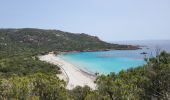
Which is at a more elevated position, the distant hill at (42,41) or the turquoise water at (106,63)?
the distant hill at (42,41)

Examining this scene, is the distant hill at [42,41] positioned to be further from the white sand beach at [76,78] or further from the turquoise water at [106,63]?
the white sand beach at [76,78]

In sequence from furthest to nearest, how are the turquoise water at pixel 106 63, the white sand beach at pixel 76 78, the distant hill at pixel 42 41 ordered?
the distant hill at pixel 42 41, the turquoise water at pixel 106 63, the white sand beach at pixel 76 78

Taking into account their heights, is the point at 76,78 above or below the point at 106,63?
above

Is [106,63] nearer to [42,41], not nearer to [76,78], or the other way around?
[76,78]

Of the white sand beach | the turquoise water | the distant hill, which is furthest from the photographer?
the distant hill

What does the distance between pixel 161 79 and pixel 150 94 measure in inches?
58.5

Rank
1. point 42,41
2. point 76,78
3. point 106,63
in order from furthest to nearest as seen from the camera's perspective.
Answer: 1. point 42,41
2. point 106,63
3. point 76,78

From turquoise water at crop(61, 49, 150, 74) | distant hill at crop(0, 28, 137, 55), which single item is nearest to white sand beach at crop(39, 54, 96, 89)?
turquoise water at crop(61, 49, 150, 74)

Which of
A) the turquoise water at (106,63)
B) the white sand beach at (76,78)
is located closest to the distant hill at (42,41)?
the turquoise water at (106,63)

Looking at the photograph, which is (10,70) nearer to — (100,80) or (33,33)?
(100,80)

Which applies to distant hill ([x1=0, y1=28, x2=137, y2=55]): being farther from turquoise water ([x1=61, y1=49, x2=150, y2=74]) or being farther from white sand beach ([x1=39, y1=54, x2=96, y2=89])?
white sand beach ([x1=39, y1=54, x2=96, y2=89])

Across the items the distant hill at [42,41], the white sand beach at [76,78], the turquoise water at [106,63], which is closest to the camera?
the white sand beach at [76,78]

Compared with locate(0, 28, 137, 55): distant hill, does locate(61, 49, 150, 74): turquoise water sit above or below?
below

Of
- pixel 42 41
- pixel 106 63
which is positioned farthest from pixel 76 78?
pixel 42 41
